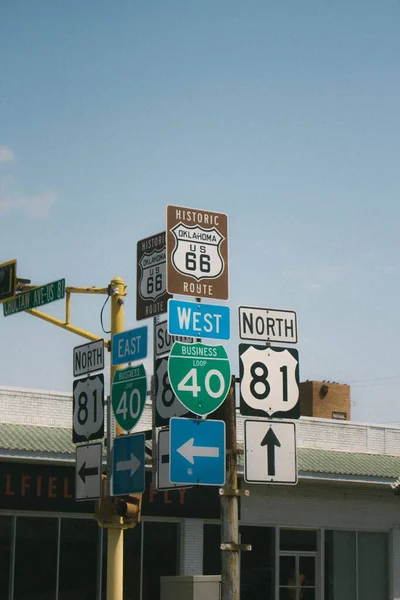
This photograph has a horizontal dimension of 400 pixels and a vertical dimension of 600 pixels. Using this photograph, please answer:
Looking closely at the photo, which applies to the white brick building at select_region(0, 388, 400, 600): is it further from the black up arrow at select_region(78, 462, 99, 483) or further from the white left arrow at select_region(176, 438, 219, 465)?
the white left arrow at select_region(176, 438, 219, 465)

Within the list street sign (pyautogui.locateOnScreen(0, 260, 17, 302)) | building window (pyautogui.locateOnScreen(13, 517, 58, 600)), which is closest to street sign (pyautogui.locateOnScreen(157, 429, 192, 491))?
street sign (pyautogui.locateOnScreen(0, 260, 17, 302))

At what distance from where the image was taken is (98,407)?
16766 mm

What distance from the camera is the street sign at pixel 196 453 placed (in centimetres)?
1161

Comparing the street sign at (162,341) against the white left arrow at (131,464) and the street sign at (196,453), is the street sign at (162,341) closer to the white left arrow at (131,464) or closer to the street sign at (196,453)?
the white left arrow at (131,464)

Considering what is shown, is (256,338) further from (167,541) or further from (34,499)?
(167,541)

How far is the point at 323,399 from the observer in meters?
53.2

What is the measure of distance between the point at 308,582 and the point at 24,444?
1047 centimetres

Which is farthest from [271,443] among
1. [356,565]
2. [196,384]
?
[356,565]

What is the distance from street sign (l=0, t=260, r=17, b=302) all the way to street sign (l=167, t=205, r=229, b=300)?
27.0ft

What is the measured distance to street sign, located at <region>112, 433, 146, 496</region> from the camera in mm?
15875

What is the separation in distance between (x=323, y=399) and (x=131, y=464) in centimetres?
3779

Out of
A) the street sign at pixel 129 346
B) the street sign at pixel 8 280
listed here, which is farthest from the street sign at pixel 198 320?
the street sign at pixel 8 280

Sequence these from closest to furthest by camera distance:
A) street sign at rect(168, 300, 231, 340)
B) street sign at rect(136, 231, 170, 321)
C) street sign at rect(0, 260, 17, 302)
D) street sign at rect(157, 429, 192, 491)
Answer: street sign at rect(168, 300, 231, 340), street sign at rect(157, 429, 192, 491), street sign at rect(136, 231, 170, 321), street sign at rect(0, 260, 17, 302)

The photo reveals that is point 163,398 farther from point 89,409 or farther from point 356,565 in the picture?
point 356,565
